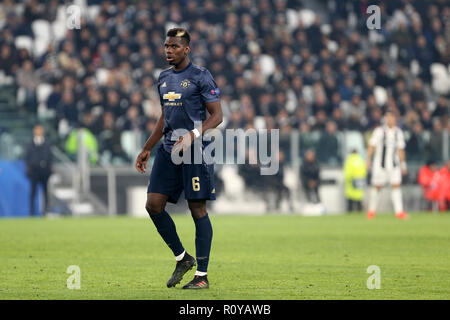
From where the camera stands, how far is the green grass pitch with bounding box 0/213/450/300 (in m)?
7.96

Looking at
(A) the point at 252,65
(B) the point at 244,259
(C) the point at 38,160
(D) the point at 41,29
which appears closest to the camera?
(B) the point at 244,259

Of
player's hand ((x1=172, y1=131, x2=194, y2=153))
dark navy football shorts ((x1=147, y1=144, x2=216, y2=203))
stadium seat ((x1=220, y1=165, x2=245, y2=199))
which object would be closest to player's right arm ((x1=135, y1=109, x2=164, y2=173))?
dark navy football shorts ((x1=147, y1=144, x2=216, y2=203))

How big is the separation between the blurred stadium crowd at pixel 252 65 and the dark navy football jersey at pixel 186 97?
46.8 feet

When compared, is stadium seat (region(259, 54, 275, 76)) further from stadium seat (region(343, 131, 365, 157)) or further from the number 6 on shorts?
the number 6 on shorts

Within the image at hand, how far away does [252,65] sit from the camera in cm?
2584

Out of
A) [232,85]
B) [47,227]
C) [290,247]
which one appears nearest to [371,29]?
[232,85]

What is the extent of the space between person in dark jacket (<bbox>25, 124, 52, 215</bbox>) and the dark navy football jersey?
13189 millimetres

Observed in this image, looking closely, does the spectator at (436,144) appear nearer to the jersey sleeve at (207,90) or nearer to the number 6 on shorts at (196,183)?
the jersey sleeve at (207,90)

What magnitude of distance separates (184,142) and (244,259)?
3.53 metres

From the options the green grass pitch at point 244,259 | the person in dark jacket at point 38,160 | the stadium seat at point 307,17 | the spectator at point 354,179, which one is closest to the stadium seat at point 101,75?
the person in dark jacket at point 38,160

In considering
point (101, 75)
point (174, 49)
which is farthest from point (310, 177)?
point (174, 49)

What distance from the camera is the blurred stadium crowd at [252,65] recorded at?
22969mm

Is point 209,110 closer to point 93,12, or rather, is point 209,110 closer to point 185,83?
point 185,83

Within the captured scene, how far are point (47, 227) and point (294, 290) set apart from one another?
10.0m
